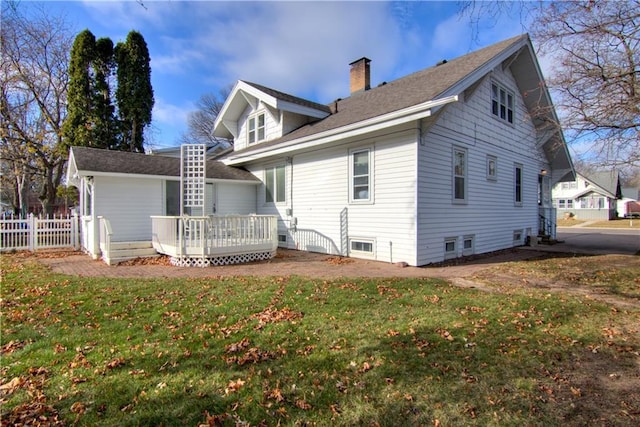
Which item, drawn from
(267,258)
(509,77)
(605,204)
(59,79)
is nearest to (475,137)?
(509,77)

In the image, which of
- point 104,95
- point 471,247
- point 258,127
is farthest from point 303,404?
point 104,95

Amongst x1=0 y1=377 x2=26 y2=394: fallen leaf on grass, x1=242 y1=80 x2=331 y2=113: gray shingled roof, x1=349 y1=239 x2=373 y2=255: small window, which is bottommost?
x1=0 y1=377 x2=26 y2=394: fallen leaf on grass

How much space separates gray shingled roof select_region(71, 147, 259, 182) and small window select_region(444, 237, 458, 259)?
8.21 meters

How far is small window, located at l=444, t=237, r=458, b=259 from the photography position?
988 centimetres

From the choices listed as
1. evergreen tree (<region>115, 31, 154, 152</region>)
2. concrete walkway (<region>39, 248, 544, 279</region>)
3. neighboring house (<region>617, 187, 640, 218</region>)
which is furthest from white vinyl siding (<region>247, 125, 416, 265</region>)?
neighboring house (<region>617, 187, 640, 218</region>)

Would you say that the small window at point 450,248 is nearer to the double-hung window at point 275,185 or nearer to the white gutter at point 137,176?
the double-hung window at point 275,185

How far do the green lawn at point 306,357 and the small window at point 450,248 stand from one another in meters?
3.95

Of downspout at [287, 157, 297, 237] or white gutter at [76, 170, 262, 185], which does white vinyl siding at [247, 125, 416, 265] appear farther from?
white gutter at [76, 170, 262, 185]

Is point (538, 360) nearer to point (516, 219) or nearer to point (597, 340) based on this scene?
point (597, 340)

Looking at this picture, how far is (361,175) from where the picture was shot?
33.4 ft

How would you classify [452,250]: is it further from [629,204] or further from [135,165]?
[629,204]

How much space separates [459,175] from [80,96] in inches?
920

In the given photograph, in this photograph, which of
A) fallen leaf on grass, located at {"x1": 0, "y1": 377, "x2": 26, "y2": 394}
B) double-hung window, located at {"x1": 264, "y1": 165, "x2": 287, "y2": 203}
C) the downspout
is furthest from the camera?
double-hung window, located at {"x1": 264, "y1": 165, "x2": 287, "y2": 203}

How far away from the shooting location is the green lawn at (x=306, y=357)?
259 centimetres
